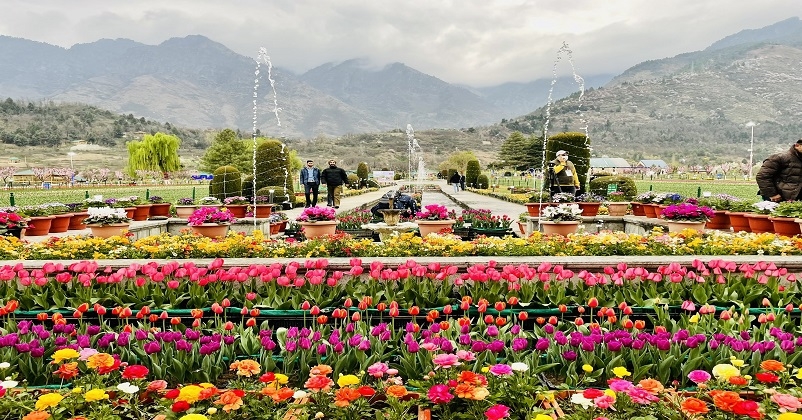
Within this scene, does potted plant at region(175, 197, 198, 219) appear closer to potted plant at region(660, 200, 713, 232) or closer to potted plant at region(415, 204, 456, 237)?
potted plant at region(415, 204, 456, 237)

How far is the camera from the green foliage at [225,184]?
1898cm

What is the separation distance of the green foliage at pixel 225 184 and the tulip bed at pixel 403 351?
573 inches

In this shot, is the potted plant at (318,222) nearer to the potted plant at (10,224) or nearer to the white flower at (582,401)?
the potted plant at (10,224)

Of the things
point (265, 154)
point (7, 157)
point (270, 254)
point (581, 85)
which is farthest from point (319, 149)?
point (270, 254)

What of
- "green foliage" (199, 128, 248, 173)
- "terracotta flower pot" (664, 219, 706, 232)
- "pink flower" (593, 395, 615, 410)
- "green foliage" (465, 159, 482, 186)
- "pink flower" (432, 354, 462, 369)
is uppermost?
"green foliage" (199, 128, 248, 173)

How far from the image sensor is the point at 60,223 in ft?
36.1

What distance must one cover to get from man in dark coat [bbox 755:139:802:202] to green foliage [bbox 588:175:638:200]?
5.55 metres

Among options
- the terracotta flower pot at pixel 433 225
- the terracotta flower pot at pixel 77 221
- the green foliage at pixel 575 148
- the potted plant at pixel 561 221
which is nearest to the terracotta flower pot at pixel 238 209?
the terracotta flower pot at pixel 77 221

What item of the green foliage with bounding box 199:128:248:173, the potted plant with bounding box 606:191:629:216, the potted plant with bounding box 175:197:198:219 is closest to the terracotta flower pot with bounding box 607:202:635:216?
the potted plant with bounding box 606:191:629:216

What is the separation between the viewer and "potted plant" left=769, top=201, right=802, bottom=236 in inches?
335

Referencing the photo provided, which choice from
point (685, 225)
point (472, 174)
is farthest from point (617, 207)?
point (472, 174)

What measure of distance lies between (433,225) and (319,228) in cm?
211

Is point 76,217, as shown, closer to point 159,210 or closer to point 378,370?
point 159,210

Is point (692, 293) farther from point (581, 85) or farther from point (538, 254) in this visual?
point (581, 85)
